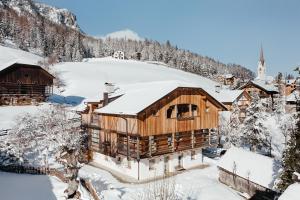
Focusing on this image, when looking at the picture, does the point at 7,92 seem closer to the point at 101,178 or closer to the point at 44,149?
the point at 44,149

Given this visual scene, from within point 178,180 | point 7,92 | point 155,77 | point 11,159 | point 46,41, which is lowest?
point 178,180

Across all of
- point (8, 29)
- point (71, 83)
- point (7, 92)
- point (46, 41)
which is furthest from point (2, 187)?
point (8, 29)

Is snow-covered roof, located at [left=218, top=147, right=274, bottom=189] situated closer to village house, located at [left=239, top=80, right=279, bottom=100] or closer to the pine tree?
the pine tree

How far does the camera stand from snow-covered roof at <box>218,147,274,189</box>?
92.1ft

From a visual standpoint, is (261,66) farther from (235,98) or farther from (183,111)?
(183,111)

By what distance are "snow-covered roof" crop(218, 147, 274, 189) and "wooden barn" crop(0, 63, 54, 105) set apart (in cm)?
3822

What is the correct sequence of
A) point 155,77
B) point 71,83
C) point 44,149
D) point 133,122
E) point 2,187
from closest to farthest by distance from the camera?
point 2,187, point 133,122, point 44,149, point 71,83, point 155,77

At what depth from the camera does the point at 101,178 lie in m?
31.9

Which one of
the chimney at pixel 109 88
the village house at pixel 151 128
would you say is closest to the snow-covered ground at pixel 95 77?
the chimney at pixel 109 88

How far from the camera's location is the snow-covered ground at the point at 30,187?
23078 millimetres

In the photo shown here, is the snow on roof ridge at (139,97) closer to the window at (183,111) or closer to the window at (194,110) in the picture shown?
the window at (183,111)

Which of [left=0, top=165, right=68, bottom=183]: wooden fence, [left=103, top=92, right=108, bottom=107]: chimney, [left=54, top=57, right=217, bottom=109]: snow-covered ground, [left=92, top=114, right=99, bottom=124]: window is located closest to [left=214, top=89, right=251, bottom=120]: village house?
[left=54, top=57, right=217, bottom=109]: snow-covered ground

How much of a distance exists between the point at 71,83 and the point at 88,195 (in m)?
69.4

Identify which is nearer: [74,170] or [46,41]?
[74,170]
